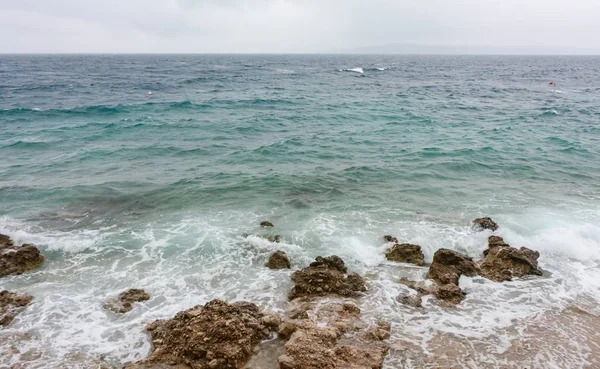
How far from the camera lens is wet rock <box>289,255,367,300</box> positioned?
10047 millimetres

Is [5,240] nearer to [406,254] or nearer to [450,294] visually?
[406,254]

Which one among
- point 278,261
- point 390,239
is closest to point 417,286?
point 390,239

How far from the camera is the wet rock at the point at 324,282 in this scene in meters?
10.0

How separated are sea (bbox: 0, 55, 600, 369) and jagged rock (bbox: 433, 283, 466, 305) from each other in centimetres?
32

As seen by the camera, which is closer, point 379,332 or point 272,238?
point 379,332

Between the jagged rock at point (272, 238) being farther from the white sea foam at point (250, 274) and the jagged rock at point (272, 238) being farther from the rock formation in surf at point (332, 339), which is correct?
the rock formation in surf at point (332, 339)

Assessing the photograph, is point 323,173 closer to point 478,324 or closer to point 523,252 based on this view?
point 523,252

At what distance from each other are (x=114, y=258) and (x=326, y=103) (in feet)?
113

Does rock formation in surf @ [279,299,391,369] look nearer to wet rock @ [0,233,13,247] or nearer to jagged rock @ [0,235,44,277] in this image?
jagged rock @ [0,235,44,277]

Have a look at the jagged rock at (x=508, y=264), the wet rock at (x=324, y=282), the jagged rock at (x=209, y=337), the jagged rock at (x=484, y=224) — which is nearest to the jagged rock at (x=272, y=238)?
the wet rock at (x=324, y=282)

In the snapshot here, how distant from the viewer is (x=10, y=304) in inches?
368

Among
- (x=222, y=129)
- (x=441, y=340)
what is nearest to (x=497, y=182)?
(x=441, y=340)

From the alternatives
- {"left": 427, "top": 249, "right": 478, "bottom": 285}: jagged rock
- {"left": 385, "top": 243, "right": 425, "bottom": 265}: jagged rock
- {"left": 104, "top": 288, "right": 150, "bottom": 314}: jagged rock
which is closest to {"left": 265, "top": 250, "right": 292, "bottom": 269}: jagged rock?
{"left": 385, "top": 243, "right": 425, "bottom": 265}: jagged rock

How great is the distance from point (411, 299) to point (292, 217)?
6.48 meters
